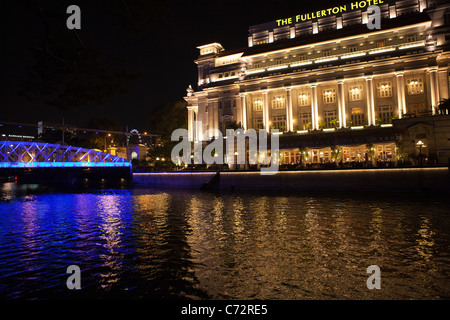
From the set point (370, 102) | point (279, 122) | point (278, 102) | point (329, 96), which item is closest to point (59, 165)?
point (279, 122)

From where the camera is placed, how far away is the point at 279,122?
239ft

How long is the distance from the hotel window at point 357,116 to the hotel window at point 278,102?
15587 millimetres

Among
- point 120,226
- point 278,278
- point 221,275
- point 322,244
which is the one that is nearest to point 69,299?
point 221,275

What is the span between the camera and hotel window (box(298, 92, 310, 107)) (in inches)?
2783

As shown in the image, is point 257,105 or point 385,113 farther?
point 257,105

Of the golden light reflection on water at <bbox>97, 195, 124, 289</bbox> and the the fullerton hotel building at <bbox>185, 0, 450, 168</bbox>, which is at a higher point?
the the fullerton hotel building at <bbox>185, 0, 450, 168</bbox>

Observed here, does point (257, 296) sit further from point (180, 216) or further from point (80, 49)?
point (180, 216)

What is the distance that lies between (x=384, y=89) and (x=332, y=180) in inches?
1157

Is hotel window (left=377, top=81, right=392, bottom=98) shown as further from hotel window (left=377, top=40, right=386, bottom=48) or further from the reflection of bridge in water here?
the reflection of bridge in water

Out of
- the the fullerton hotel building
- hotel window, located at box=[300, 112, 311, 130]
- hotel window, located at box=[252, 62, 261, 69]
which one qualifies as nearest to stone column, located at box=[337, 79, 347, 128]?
the the fullerton hotel building

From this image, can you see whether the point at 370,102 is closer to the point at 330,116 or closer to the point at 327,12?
the point at 330,116

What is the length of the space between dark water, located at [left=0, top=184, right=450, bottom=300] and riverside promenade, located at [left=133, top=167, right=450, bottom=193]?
17.5 meters

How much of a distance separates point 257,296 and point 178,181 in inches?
2222

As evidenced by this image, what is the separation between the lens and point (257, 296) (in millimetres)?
9398
